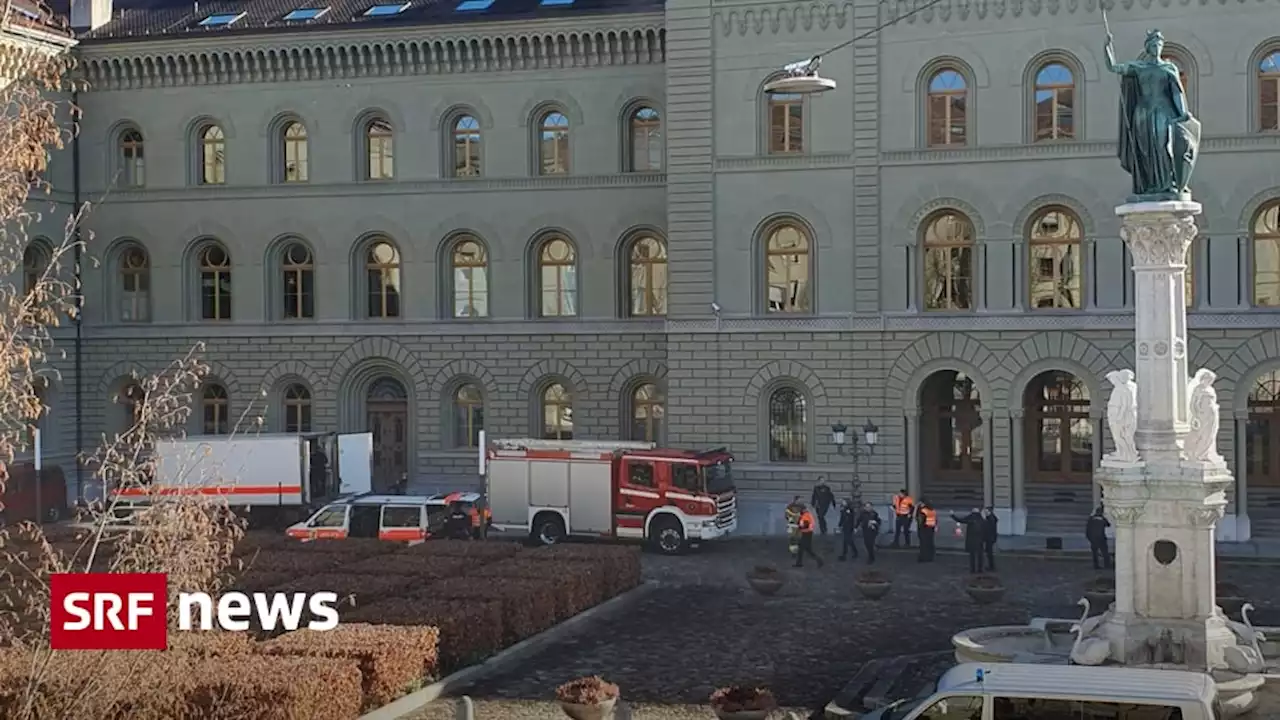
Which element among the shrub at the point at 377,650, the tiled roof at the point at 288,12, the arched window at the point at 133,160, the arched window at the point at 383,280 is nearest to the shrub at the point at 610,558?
the shrub at the point at 377,650

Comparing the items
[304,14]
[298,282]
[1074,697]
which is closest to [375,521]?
[298,282]

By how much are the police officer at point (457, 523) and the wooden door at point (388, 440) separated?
1013 cm

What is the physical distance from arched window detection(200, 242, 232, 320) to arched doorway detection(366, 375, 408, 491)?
17.5ft

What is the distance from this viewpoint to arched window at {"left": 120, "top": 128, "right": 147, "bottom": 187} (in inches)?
1940

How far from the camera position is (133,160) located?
4947cm

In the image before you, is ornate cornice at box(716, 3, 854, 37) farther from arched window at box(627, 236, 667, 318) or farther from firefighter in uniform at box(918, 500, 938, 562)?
firefighter in uniform at box(918, 500, 938, 562)

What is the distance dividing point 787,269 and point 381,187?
13.0 meters

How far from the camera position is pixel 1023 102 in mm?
39938

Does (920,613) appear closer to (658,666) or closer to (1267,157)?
(658,666)

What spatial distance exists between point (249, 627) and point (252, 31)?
27918 millimetres

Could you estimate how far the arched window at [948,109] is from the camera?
1602 inches

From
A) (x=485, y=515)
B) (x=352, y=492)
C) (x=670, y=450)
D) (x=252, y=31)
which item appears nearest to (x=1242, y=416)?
(x=670, y=450)

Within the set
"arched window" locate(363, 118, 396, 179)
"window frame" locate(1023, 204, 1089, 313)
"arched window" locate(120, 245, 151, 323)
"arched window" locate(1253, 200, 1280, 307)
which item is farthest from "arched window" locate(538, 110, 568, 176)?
"arched window" locate(1253, 200, 1280, 307)

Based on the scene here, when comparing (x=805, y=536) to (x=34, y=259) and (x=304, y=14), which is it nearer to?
(x=304, y=14)
